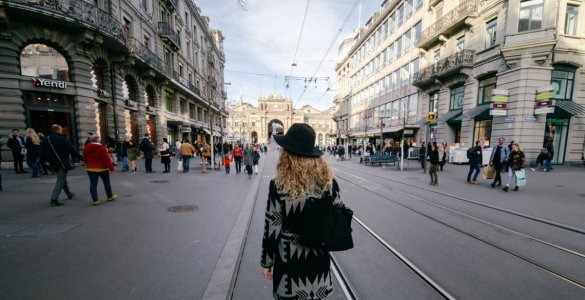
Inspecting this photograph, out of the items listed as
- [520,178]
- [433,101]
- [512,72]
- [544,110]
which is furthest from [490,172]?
[433,101]

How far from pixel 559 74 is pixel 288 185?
22.3m

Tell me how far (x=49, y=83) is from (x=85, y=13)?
4.39 metres

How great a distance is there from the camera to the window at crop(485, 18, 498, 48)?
52.0 feet

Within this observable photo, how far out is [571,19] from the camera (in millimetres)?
14117

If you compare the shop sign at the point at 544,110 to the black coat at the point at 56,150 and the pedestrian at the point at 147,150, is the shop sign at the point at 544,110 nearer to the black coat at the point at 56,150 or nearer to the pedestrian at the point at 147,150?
the black coat at the point at 56,150

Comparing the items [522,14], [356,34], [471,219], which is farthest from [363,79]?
[471,219]

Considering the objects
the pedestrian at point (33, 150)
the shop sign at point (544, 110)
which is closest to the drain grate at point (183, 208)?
the pedestrian at point (33, 150)

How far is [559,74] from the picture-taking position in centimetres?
1450

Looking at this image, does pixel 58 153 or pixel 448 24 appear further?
pixel 448 24

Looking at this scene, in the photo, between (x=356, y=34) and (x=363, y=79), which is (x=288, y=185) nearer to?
(x=363, y=79)

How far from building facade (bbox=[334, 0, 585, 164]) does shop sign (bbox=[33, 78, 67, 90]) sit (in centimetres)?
2166

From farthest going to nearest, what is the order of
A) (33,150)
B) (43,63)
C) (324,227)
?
(43,63) < (33,150) < (324,227)

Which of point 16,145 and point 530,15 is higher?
point 530,15

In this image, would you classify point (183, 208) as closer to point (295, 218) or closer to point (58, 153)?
point (58, 153)
